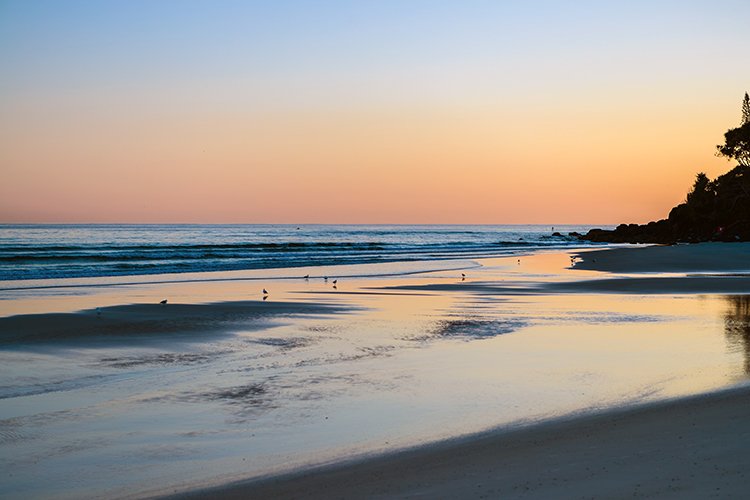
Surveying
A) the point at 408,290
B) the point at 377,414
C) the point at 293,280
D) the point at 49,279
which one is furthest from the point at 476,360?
the point at 49,279

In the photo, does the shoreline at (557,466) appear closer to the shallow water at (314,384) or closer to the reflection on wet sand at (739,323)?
the shallow water at (314,384)

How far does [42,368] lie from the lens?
12.5m

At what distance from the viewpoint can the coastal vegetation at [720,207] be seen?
72.0 m

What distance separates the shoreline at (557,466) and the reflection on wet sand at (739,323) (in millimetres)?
4081

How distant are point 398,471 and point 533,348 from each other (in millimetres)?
7650

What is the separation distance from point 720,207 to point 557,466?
78.7m

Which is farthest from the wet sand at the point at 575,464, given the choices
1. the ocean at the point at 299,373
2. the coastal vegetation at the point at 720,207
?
the coastal vegetation at the point at 720,207

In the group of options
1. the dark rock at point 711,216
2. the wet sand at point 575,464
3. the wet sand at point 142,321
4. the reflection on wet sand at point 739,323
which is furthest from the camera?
the dark rock at point 711,216

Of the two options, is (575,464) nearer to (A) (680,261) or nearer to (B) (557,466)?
(B) (557,466)

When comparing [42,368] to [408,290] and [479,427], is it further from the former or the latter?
[408,290]

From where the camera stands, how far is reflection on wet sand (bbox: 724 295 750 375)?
13.6 m

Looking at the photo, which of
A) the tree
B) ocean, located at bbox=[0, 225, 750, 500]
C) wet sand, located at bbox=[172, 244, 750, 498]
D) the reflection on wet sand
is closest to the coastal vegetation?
the tree

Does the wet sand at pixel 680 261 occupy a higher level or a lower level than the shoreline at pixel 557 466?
higher

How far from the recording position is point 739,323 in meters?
17.0
